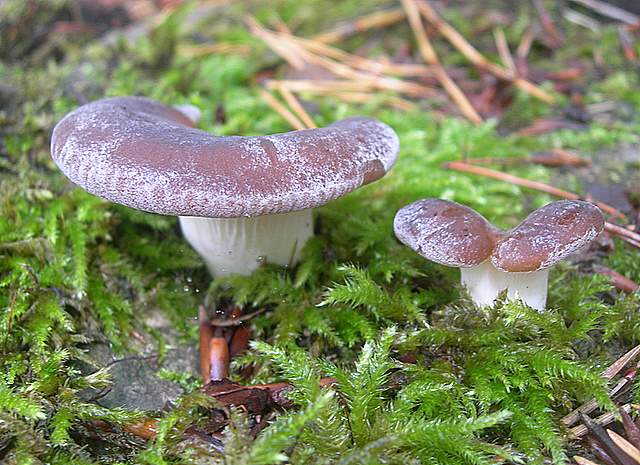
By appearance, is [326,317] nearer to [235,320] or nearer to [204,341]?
[235,320]

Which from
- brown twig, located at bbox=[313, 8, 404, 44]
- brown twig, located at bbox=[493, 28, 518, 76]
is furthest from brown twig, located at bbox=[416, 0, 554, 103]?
brown twig, located at bbox=[313, 8, 404, 44]

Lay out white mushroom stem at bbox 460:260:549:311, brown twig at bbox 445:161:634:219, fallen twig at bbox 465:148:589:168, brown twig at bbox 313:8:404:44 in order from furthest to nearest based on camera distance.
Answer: brown twig at bbox 313:8:404:44 → fallen twig at bbox 465:148:589:168 → brown twig at bbox 445:161:634:219 → white mushroom stem at bbox 460:260:549:311

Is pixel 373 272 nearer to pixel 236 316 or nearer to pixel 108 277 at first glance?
pixel 236 316

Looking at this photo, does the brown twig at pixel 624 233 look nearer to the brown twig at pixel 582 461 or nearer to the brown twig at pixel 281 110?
the brown twig at pixel 582 461

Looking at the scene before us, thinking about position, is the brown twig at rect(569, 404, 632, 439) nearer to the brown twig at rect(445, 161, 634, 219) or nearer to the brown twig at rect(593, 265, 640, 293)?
the brown twig at rect(593, 265, 640, 293)

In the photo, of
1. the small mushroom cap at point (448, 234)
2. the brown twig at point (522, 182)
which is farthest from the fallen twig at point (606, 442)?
the brown twig at point (522, 182)

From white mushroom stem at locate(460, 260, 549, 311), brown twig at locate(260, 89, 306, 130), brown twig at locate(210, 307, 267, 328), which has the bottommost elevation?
brown twig at locate(210, 307, 267, 328)
